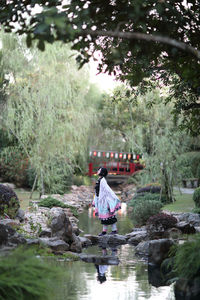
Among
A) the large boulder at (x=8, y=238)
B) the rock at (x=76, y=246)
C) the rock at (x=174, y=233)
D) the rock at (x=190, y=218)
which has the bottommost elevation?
the rock at (x=76, y=246)

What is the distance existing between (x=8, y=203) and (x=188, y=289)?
8.65 meters

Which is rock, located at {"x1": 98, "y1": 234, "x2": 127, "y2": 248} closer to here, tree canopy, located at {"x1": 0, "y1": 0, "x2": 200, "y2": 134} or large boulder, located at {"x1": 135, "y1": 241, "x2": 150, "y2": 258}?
large boulder, located at {"x1": 135, "y1": 241, "x2": 150, "y2": 258}

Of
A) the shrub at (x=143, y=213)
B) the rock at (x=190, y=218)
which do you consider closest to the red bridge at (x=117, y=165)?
the shrub at (x=143, y=213)

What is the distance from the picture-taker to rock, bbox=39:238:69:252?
965 cm

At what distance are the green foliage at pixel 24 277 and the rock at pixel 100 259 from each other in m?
3.92

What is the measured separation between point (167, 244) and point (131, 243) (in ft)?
10.4

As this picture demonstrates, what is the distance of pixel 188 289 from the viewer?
6.23m

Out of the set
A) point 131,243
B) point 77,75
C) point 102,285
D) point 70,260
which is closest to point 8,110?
point 77,75

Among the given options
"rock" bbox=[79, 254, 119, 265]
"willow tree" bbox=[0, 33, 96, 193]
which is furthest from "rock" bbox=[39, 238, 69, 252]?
"willow tree" bbox=[0, 33, 96, 193]

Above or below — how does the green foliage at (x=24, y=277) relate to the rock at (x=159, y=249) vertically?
above

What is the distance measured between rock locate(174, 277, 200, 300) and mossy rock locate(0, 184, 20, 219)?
7.74 meters

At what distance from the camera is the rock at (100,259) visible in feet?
29.4

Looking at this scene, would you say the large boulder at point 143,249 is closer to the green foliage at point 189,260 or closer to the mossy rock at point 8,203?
the green foliage at point 189,260

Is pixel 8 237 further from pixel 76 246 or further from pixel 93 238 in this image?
pixel 93 238
